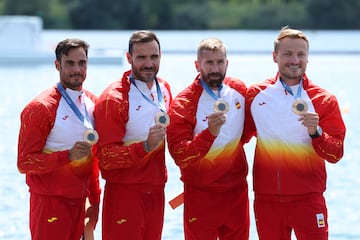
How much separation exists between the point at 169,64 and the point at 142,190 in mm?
15044

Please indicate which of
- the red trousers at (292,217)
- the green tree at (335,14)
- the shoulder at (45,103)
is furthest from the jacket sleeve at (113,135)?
the green tree at (335,14)

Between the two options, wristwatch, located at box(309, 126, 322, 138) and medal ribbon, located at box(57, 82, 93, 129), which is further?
medal ribbon, located at box(57, 82, 93, 129)

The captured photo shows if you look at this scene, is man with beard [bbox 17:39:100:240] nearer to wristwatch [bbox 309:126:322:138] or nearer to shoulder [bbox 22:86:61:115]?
shoulder [bbox 22:86:61:115]

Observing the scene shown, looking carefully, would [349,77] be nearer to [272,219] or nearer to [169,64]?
[169,64]

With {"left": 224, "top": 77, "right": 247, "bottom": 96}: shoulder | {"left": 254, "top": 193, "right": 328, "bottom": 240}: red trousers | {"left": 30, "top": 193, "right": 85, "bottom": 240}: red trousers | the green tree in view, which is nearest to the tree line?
the green tree

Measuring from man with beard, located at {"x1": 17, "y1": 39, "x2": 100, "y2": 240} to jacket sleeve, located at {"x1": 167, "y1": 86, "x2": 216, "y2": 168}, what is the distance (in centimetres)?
45

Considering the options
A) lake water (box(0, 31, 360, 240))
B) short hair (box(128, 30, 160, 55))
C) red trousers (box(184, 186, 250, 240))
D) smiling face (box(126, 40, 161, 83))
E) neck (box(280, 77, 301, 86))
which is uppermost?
short hair (box(128, 30, 160, 55))

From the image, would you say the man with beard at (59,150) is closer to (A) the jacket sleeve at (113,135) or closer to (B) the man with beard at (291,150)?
(A) the jacket sleeve at (113,135)

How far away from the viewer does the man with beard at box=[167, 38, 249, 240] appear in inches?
154

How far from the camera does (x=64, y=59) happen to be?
153 inches

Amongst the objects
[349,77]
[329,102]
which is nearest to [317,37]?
[349,77]

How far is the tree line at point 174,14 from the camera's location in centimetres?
3316

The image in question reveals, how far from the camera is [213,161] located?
3986mm

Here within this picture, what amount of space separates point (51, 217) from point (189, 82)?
1115 centimetres
